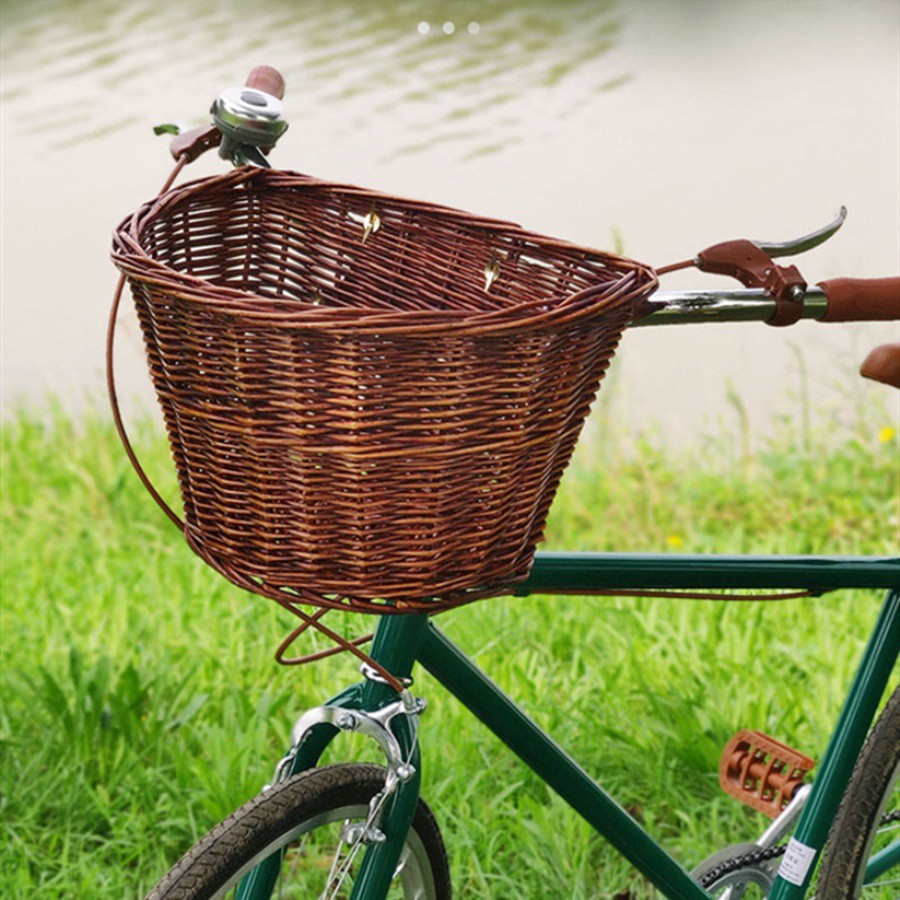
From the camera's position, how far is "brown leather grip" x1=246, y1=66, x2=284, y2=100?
150 cm

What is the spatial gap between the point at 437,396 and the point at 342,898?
1118 millimetres

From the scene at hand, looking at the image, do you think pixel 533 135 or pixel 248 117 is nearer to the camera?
pixel 248 117

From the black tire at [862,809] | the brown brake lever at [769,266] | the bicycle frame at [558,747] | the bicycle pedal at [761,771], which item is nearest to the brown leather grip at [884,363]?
the brown brake lever at [769,266]

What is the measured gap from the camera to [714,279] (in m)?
4.86

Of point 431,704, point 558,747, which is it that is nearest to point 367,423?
point 558,747

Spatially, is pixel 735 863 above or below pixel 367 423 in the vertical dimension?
below

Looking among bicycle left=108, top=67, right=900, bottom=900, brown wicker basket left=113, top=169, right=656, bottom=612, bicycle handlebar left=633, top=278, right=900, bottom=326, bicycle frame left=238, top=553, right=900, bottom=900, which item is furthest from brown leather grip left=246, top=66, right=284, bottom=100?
bicycle frame left=238, top=553, right=900, bottom=900

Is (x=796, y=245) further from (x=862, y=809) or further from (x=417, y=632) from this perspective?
(x=862, y=809)

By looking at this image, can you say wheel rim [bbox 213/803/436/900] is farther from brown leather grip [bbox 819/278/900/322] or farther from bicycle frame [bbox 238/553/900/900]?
brown leather grip [bbox 819/278/900/322]

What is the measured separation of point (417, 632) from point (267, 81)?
1.96ft

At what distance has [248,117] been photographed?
1.42 metres

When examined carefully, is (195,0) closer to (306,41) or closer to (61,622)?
(306,41)

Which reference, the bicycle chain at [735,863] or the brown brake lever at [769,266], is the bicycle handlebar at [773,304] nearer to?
the brown brake lever at [769,266]

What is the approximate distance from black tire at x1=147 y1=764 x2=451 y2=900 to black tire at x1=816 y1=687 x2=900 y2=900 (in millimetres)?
595
